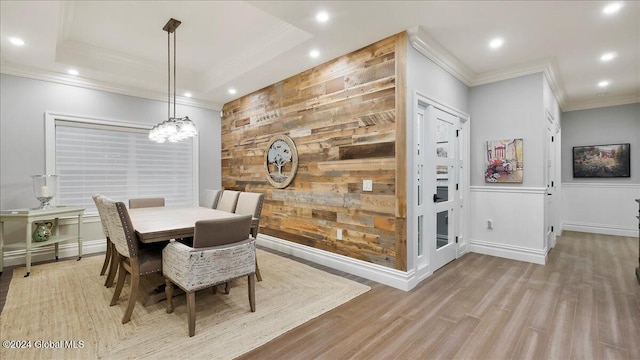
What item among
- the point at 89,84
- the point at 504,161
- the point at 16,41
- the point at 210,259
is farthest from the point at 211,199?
the point at 504,161

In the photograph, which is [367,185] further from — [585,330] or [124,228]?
[124,228]

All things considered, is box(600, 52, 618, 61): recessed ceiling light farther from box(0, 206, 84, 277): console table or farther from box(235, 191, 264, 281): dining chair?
box(0, 206, 84, 277): console table

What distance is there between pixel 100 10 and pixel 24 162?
7.87 ft

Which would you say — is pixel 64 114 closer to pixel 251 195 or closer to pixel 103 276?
pixel 103 276

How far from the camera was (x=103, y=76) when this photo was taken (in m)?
4.16

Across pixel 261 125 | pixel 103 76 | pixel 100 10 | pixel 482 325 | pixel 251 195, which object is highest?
pixel 100 10

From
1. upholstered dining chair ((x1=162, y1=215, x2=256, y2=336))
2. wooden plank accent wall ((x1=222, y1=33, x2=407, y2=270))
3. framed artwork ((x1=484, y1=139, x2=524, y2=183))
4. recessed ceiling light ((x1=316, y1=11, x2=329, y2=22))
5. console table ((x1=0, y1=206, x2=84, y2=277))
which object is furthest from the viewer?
framed artwork ((x1=484, y1=139, x2=524, y2=183))

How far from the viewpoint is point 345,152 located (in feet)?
11.3

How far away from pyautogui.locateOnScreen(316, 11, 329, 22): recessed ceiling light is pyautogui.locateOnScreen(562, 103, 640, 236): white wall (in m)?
6.02

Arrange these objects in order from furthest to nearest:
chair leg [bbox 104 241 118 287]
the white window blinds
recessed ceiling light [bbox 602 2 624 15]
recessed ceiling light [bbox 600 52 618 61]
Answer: the white window blinds, recessed ceiling light [bbox 600 52 618 61], chair leg [bbox 104 241 118 287], recessed ceiling light [bbox 602 2 624 15]

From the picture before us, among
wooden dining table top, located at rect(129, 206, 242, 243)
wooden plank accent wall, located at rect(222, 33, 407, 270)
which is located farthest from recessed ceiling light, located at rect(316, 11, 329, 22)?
wooden dining table top, located at rect(129, 206, 242, 243)

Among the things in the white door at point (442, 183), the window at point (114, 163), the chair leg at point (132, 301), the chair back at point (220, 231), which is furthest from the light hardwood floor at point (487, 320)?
the window at point (114, 163)

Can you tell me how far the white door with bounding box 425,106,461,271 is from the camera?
3330 mm

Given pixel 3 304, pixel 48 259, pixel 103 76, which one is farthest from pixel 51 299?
pixel 103 76
